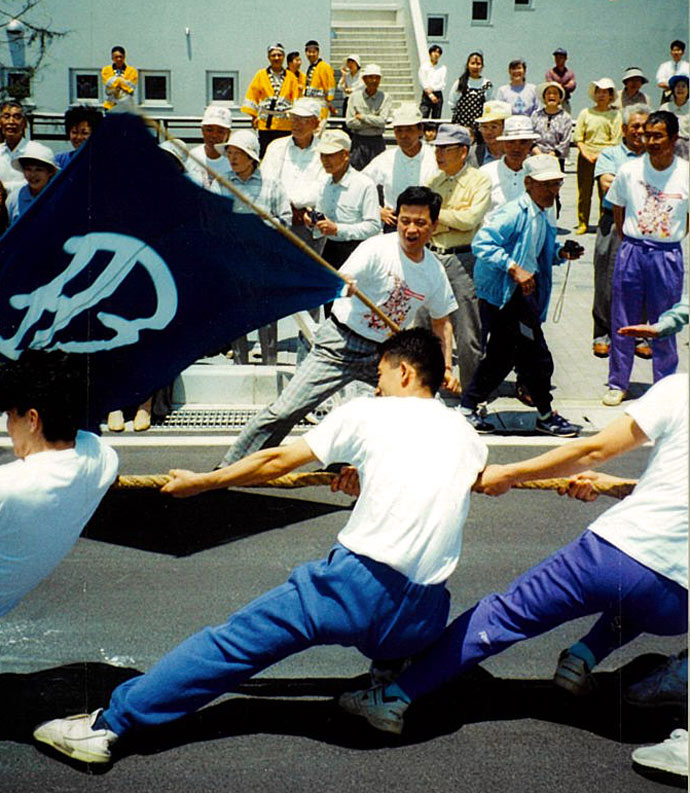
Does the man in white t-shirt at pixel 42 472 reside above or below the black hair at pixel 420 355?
below

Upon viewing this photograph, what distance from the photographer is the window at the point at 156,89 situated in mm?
15930

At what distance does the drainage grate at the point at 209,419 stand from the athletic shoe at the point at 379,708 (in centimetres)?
387

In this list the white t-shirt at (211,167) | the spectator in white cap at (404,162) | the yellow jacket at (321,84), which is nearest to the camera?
the white t-shirt at (211,167)

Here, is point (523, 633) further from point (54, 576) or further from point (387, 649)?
point (54, 576)

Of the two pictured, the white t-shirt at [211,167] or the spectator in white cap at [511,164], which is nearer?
the white t-shirt at [211,167]

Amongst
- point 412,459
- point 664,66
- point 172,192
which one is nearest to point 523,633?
point 412,459

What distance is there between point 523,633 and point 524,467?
0.59 metres

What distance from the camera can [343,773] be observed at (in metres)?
3.92

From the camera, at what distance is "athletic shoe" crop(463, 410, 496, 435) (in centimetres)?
793

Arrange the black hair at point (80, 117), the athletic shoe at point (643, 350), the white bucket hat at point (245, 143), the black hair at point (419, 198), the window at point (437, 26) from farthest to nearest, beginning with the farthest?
the window at point (437, 26) → the athletic shoe at point (643, 350) → the black hair at point (80, 117) → the white bucket hat at point (245, 143) → the black hair at point (419, 198)

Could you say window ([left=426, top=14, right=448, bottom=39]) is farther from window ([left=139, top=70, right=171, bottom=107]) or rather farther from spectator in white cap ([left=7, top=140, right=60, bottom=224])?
spectator in white cap ([left=7, top=140, right=60, bottom=224])

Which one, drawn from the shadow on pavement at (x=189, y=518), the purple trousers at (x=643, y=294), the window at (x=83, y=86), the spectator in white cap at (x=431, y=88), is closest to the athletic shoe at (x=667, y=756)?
the shadow on pavement at (x=189, y=518)

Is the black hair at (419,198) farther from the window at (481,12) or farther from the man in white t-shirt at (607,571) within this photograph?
the window at (481,12)

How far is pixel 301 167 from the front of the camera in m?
9.05
